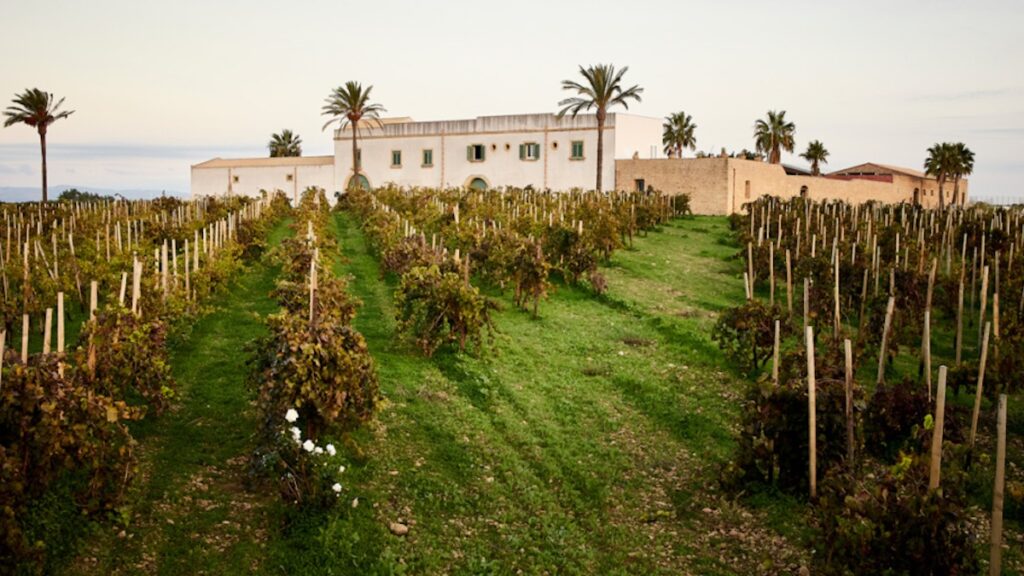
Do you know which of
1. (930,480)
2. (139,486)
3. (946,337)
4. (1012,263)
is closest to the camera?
(930,480)

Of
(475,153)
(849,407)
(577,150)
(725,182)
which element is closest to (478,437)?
(849,407)

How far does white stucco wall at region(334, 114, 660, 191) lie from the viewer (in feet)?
137

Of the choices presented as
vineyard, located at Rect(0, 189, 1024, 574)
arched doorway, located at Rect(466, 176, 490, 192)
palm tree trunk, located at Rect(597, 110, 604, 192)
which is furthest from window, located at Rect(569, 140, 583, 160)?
vineyard, located at Rect(0, 189, 1024, 574)

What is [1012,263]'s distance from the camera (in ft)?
48.4

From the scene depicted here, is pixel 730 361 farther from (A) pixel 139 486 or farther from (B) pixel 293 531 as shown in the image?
(A) pixel 139 486

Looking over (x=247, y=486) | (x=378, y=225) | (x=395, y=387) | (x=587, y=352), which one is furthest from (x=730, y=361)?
(x=378, y=225)

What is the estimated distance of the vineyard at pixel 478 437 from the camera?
534cm

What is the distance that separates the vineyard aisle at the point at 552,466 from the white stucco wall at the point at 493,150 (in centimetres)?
2948

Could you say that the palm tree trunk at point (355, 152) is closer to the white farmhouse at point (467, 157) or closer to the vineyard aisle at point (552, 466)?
the white farmhouse at point (467, 157)

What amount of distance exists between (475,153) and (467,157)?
57cm

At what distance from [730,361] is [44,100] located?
4208 centimetres

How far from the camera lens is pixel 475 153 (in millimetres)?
45375

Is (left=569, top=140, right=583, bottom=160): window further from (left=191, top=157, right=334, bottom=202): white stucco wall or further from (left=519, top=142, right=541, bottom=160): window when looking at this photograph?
(left=191, top=157, right=334, bottom=202): white stucco wall

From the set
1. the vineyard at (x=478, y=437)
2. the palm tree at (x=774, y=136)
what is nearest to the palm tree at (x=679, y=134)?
the palm tree at (x=774, y=136)
